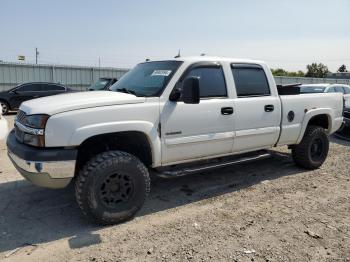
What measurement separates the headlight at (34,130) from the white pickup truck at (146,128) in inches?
0.4

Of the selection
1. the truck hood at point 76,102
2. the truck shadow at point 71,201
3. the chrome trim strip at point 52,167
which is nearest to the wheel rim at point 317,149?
the truck shadow at point 71,201

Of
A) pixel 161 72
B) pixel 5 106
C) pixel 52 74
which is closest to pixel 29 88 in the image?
pixel 5 106

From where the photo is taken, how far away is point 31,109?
389 centimetres

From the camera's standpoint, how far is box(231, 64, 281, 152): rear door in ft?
16.7

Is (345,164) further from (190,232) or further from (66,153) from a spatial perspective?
(66,153)

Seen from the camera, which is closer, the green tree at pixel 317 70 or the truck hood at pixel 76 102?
the truck hood at pixel 76 102

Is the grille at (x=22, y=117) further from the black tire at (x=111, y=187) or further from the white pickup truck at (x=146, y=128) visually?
the black tire at (x=111, y=187)

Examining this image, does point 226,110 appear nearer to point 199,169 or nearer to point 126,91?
point 199,169

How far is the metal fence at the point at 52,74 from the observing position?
2030 cm

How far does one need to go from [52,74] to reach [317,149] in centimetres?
1906

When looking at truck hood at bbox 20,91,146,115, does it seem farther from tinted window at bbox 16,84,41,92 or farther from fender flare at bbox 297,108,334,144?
tinted window at bbox 16,84,41,92

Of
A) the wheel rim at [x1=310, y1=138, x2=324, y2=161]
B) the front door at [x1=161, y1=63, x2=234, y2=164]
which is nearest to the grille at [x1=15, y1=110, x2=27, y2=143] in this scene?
the front door at [x1=161, y1=63, x2=234, y2=164]

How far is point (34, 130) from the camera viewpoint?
12.2 feet

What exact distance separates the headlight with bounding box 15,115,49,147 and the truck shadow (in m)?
0.97
